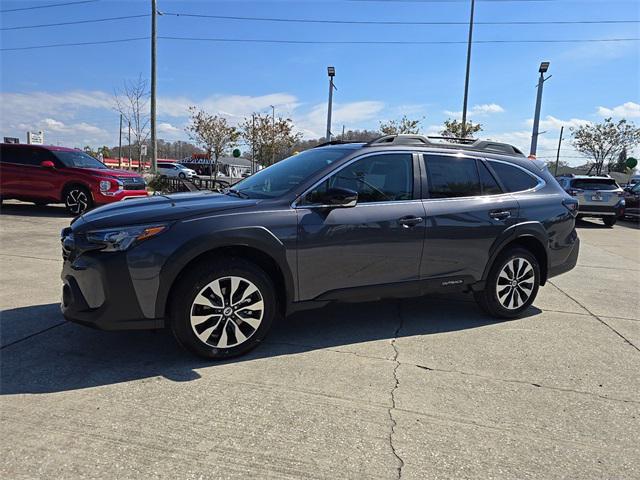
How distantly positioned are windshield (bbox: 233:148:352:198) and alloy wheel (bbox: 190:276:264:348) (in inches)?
33.3

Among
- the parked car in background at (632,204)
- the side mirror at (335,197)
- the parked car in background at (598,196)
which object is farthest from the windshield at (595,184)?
the side mirror at (335,197)

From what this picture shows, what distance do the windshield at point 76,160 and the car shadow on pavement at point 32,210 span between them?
1262mm

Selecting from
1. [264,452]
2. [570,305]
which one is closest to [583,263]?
[570,305]

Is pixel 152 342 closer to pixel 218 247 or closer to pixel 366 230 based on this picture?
pixel 218 247

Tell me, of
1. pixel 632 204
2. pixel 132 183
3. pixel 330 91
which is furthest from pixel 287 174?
pixel 330 91

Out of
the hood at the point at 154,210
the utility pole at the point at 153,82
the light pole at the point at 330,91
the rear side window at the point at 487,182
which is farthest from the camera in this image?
the light pole at the point at 330,91

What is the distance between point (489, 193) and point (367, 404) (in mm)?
2686

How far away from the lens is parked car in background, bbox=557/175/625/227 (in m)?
15.3

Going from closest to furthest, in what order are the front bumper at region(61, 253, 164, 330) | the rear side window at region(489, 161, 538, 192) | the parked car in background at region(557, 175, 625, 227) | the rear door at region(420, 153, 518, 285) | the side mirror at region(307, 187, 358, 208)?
the front bumper at region(61, 253, 164, 330) < the side mirror at region(307, 187, 358, 208) < the rear door at region(420, 153, 518, 285) < the rear side window at region(489, 161, 538, 192) < the parked car in background at region(557, 175, 625, 227)

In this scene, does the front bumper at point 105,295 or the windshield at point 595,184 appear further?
the windshield at point 595,184

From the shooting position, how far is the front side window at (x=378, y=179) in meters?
4.03

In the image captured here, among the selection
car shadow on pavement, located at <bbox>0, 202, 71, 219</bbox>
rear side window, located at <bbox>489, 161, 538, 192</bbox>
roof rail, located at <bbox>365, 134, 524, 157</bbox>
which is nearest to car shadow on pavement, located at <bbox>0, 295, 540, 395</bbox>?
rear side window, located at <bbox>489, 161, 538, 192</bbox>

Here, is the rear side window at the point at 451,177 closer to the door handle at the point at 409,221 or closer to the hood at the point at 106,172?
the door handle at the point at 409,221

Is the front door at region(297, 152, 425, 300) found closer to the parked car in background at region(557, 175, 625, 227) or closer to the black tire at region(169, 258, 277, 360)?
the black tire at region(169, 258, 277, 360)
